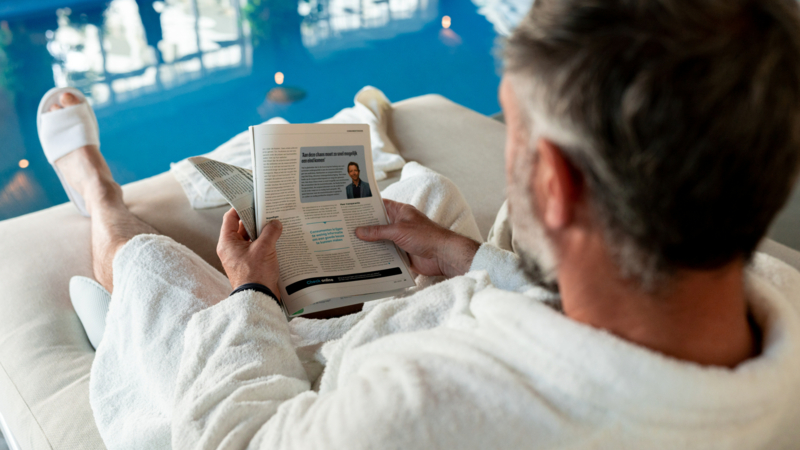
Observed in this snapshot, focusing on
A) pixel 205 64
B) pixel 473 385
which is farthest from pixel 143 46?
pixel 473 385

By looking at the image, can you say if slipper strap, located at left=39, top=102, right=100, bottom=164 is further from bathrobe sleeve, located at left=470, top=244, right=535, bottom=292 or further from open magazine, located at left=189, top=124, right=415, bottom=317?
bathrobe sleeve, located at left=470, top=244, right=535, bottom=292

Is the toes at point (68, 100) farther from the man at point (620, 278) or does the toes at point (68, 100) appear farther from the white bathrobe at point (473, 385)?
the man at point (620, 278)

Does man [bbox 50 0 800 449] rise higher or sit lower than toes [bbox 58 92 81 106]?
higher

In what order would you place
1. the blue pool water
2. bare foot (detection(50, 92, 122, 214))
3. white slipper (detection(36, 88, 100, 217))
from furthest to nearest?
the blue pool water
white slipper (detection(36, 88, 100, 217))
bare foot (detection(50, 92, 122, 214))

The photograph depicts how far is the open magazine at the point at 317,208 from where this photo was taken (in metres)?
0.95

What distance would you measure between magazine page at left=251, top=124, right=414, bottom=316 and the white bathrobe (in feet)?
0.50

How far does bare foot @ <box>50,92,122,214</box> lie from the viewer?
4.36ft

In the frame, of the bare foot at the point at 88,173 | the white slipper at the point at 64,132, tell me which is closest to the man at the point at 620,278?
the bare foot at the point at 88,173

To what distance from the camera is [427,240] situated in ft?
3.39

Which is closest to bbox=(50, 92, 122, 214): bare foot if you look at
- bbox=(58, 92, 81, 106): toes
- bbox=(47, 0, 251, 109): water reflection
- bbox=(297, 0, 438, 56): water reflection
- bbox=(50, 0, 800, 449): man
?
bbox=(58, 92, 81, 106): toes

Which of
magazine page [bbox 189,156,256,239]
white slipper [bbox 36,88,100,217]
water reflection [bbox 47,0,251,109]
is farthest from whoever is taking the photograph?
water reflection [bbox 47,0,251,109]

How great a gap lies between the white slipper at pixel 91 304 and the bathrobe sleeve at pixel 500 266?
740 mm

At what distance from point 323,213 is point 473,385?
0.62 m

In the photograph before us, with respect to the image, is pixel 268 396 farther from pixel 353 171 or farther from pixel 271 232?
pixel 353 171
